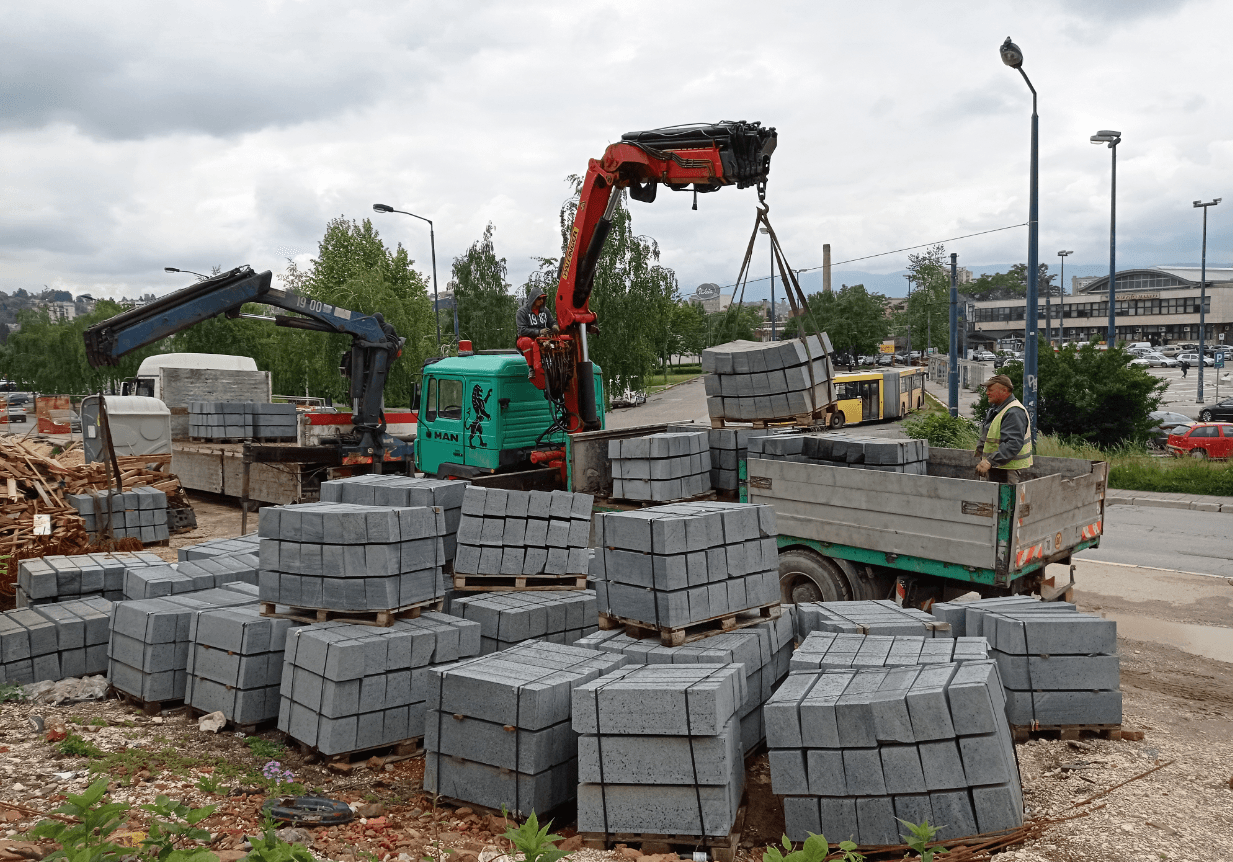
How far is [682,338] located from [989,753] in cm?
6698

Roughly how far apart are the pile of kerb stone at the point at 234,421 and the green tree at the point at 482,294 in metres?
16.7

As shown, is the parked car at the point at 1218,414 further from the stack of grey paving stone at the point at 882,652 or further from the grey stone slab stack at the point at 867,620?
the stack of grey paving stone at the point at 882,652

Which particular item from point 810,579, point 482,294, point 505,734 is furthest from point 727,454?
point 482,294

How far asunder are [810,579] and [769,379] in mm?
2703

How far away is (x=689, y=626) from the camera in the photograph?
664cm

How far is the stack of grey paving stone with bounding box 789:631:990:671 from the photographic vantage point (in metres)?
6.02

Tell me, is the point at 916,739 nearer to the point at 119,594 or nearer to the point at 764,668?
the point at 764,668

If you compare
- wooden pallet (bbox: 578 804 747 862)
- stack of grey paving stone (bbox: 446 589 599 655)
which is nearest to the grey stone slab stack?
stack of grey paving stone (bbox: 446 589 599 655)

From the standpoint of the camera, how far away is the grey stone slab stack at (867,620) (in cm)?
698

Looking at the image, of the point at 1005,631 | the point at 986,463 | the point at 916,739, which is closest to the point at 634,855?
the point at 916,739

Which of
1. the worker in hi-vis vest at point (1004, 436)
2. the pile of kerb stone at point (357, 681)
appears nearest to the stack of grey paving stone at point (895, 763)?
the pile of kerb stone at point (357, 681)

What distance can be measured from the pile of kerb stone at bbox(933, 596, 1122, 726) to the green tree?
31.0m

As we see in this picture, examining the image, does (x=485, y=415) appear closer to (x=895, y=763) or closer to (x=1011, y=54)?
(x=895, y=763)

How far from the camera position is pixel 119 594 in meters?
9.77
